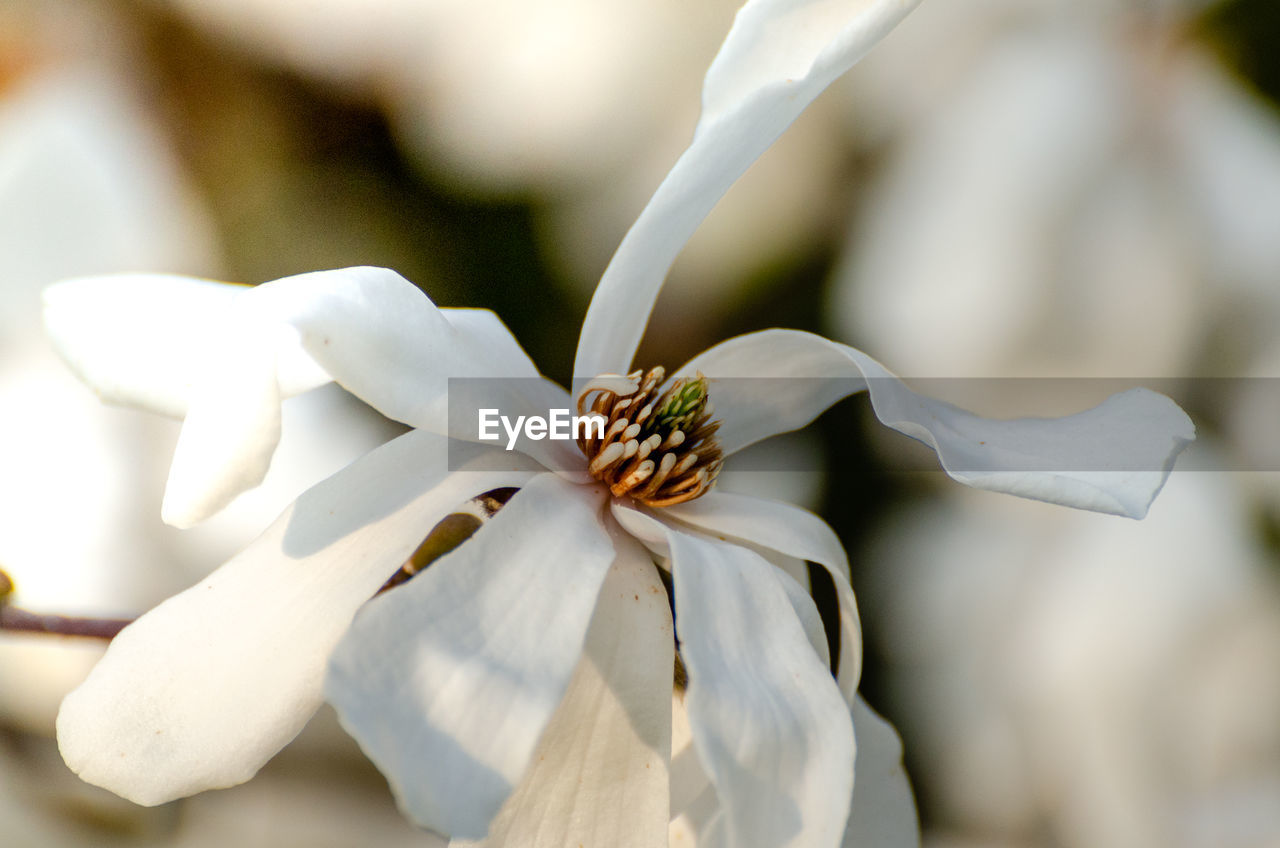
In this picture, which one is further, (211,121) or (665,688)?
(211,121)

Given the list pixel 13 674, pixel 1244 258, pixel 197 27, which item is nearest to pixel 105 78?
pixel 197 27

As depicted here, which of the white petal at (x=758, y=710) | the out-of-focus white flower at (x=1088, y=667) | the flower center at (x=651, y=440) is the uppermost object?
the flower center at (x=651, y=440)

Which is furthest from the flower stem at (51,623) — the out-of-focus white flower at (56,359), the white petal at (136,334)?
the out-of-focus white flower at (56,359)

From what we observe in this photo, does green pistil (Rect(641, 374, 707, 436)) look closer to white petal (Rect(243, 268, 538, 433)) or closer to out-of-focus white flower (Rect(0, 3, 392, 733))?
white petal (Rect(243, 268, 538, 433))

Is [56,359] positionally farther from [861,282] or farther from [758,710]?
[758,710]

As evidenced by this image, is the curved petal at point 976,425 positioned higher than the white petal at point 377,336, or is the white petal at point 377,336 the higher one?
the white petal at point 377,336

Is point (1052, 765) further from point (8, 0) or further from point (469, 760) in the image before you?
point (8, 0)

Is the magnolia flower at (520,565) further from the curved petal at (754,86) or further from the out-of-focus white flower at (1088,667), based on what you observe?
the out-of-focus white flower at (1088,667)
